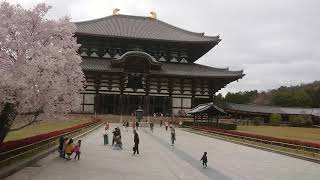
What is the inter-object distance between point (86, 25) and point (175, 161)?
6411 cm

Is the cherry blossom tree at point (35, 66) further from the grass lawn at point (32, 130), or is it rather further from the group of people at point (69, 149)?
the grass lawn at point (32, 130)

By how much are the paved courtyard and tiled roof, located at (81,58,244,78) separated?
46285 mm

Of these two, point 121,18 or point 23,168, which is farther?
point 121,18

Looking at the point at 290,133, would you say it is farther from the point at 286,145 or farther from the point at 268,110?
the point at 268,110

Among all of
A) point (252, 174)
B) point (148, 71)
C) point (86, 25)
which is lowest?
point (252, 174)

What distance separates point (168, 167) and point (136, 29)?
2622 inches

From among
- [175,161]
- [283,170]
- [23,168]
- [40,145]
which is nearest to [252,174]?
[283,170]

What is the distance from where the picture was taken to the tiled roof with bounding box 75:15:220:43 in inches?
3172

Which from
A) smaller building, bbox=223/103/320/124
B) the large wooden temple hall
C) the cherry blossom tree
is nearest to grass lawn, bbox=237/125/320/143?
the large wooden temple hall

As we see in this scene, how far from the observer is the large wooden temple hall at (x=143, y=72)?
74938mm

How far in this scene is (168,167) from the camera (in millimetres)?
21203

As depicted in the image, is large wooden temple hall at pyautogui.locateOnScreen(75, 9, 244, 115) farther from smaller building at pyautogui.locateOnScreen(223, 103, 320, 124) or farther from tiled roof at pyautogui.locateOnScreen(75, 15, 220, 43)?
smaller building at pyautogui.locateOnScreen(223, 103, 320, 124)

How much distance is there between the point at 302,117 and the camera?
3051 inches

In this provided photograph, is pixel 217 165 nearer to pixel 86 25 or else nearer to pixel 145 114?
pixel 145 114
